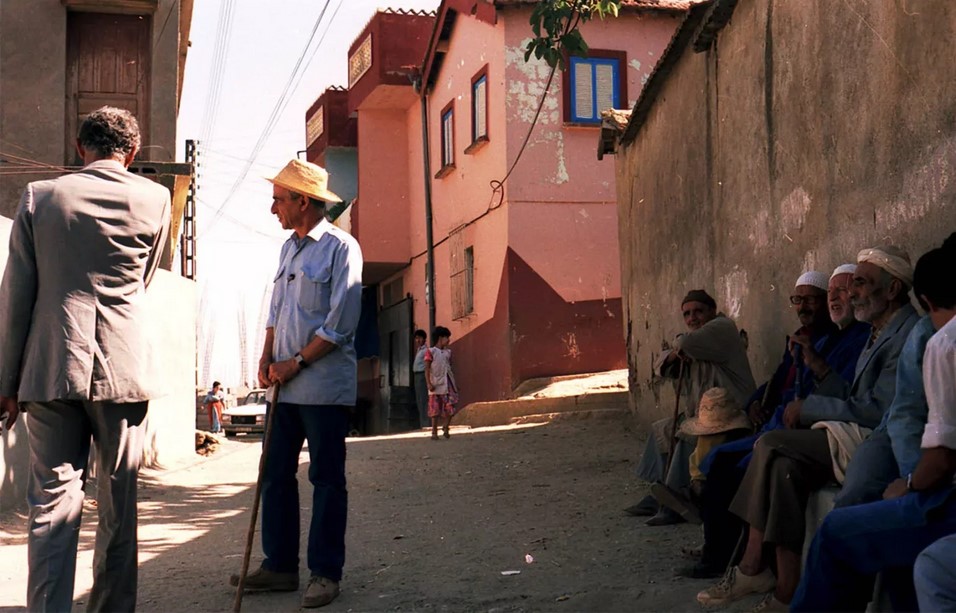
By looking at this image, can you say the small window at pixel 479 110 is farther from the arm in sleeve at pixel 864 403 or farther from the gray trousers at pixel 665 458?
the arm in sleeve at pixel 864 403

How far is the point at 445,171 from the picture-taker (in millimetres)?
22000

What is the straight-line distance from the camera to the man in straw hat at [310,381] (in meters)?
5.14

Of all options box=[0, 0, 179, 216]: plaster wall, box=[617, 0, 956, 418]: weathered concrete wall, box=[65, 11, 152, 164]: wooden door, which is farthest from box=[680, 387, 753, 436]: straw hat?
box=[65, 11, 152, 164]: wooden door

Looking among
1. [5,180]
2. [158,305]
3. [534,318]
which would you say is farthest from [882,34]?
[534,318]

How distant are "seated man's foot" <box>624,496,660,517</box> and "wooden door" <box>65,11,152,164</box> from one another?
913 centimetres

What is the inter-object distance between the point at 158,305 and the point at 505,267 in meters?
7.67

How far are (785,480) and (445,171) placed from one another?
17.9 metres

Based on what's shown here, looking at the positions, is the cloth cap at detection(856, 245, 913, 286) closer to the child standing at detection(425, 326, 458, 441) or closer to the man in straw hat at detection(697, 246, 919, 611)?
the man in straw hat at detection(697, 246, 919, 611)

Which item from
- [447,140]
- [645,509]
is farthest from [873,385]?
[447,140]

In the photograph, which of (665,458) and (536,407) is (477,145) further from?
(665,458)

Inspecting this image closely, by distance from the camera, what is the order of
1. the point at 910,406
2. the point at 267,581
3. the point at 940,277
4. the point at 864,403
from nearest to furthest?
the point at 940,277
the point at 910,406
the point at 864,403
the point at 267,581

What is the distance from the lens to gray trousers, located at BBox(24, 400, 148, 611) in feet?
13.3

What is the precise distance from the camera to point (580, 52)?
6891 millimetres

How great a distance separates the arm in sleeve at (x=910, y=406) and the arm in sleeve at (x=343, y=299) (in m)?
2.38
